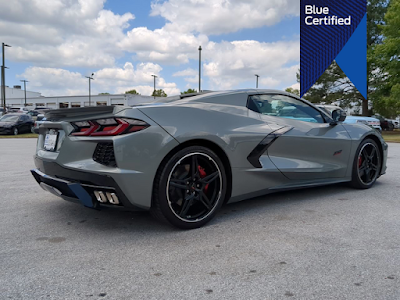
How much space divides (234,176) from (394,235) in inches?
58.6

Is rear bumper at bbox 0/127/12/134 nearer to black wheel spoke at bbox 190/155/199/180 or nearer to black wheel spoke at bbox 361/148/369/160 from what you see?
black wheel spoke at bbox 361/148/369/160

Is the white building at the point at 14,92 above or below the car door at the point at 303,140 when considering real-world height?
above

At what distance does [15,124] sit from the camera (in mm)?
23141

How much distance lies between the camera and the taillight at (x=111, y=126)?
2.98 meters

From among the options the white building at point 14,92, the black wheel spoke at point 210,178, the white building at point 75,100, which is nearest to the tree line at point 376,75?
the black wheel spoke at point 210,178

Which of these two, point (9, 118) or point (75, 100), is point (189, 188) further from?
point (75, 100)

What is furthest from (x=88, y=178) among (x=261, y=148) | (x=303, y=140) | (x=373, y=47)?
(x=373, y=47)

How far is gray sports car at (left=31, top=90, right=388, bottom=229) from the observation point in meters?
2.98

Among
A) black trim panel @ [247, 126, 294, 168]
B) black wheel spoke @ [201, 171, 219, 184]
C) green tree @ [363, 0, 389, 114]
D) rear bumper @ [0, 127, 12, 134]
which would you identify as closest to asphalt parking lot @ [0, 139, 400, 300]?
black wheel spoke @ [201, 171, 219, 184]

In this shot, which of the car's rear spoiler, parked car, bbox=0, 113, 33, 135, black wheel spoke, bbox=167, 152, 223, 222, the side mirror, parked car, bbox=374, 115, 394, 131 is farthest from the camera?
parked car, bbox=374, 115, 394, 131

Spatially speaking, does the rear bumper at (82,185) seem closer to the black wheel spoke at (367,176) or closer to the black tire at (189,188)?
the black tire at (189,188)

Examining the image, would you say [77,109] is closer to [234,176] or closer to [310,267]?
[234,176]

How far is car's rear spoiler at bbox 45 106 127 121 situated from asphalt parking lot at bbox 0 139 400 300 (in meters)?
1.02

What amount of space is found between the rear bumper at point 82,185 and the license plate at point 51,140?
6.0 inches
